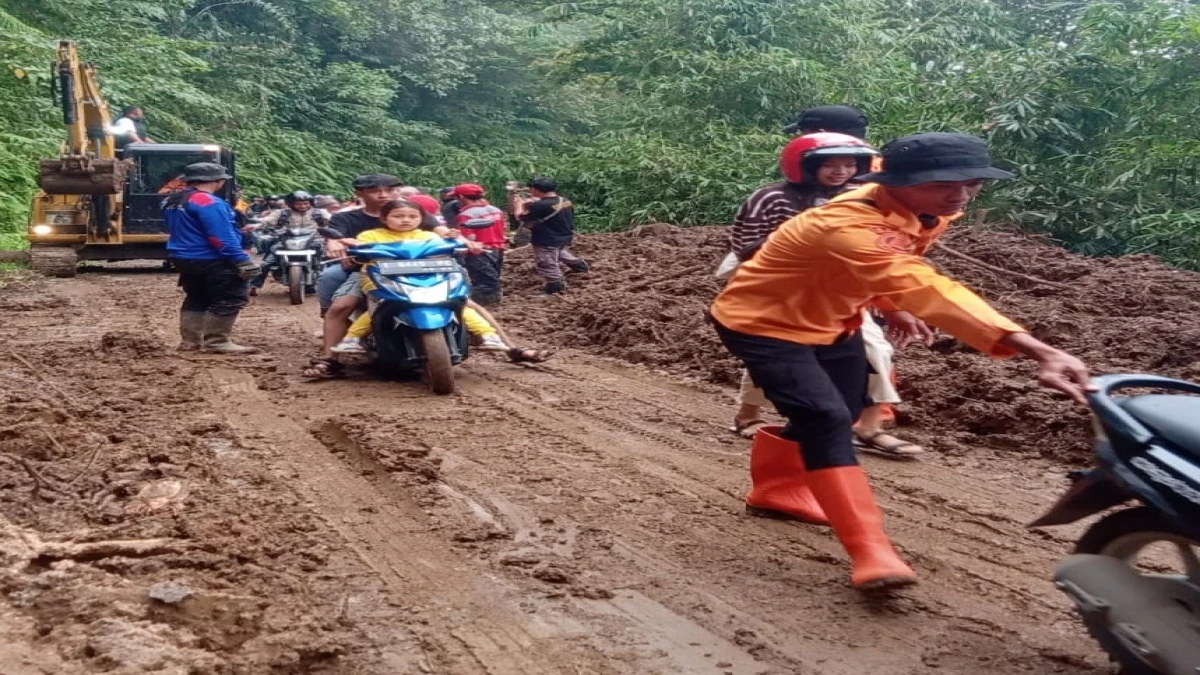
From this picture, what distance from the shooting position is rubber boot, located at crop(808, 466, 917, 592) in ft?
12.7

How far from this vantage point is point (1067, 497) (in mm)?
3502

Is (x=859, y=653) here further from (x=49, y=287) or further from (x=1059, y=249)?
(x=49, y=287)

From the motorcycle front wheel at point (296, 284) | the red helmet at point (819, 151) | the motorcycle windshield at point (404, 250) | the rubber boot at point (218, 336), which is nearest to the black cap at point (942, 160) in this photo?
the red helmet at point (819, 151)

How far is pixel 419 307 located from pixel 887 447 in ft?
11.1

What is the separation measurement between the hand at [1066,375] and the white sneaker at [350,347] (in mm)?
5912

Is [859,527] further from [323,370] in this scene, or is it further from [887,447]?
[323,370]

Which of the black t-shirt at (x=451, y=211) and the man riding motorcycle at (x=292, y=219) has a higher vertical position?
the black t-shirt at (x=451, y=211)

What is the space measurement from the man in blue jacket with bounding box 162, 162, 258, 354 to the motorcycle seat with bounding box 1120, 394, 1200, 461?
25.5 feet

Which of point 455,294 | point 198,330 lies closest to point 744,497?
point 455,294

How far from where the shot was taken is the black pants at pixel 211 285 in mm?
9617

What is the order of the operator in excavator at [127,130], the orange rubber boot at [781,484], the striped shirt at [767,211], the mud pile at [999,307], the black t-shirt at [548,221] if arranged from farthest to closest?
the operator in excavator at [127,130]
the black t-shirt at [548,221]
the mud pile at [999,307]
the striped shirt at [767,211]
the orange rubber boot at [781,484]

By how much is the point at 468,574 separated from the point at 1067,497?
2.06 m

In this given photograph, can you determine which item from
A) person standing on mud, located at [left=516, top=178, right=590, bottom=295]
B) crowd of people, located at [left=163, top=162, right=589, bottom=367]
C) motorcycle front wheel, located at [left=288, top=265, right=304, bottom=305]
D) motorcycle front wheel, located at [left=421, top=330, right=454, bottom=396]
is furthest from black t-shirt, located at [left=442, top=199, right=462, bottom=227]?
motorcycle front wheel, located at [left=421, top=330, right=454, bottom=396]

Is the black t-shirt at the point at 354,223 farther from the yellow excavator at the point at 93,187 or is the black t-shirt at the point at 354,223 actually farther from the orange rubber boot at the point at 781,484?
the yellow excavator at the point at 93,187
